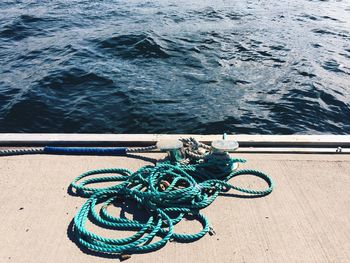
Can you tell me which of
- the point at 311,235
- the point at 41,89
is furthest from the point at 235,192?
the point at 41,89

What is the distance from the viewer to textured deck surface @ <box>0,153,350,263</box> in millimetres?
2711

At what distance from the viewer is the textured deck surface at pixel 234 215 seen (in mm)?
2711

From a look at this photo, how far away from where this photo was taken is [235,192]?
3.38 m

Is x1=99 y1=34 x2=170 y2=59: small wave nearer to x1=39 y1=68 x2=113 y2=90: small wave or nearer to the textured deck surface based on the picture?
x1=39 y1=68 x2=113 y2=90: small wave

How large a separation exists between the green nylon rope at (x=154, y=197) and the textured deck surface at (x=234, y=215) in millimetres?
79

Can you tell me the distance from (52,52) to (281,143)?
7.83 meters

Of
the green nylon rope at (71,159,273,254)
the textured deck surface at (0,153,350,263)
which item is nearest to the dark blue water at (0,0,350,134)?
the textured deck surface at (0,153,350,263)

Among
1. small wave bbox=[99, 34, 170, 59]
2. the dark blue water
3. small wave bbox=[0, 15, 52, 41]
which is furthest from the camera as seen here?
small wave bbox=[0, 15, 52, 41]

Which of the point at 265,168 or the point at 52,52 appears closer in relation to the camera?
the point at 265,168

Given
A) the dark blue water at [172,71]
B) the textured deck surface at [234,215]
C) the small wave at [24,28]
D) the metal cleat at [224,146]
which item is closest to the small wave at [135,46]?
the dark blue water at [172,71]

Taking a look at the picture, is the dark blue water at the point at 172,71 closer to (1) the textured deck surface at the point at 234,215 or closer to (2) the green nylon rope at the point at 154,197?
(1) the textured deck surface at the point at 234,215

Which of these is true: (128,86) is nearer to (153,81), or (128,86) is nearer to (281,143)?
(153,81)

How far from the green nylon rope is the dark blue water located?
10.3ft

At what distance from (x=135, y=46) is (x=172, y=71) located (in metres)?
1.91
